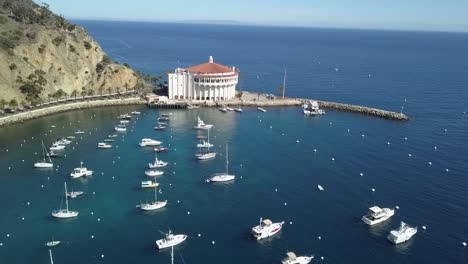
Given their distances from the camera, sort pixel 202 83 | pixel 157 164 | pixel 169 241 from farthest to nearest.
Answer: pixel 202 83 → pixel 157 164 → pixel 169 241

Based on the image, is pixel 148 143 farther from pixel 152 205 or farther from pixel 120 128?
pixel 152 205

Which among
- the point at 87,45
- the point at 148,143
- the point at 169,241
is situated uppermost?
the point at 87,45

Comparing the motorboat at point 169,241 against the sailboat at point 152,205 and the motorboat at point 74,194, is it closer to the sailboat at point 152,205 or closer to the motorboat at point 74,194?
the sailboat at point 152,205

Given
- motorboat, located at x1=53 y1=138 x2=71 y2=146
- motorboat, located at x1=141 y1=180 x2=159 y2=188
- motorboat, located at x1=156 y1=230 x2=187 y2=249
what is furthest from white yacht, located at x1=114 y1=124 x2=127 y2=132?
motorboat, located at x1=156 y1=230 x2=187 y2=249

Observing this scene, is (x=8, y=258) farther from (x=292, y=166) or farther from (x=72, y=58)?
(x=72, y=58)

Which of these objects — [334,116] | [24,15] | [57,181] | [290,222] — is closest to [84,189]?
[57,181]

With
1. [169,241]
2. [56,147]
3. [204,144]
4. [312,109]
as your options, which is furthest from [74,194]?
[312,109]
